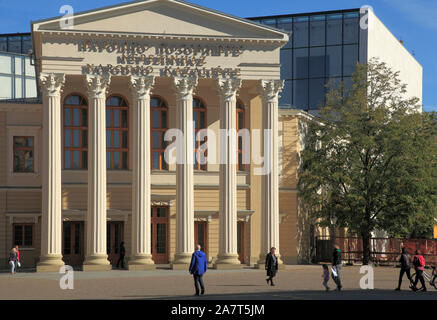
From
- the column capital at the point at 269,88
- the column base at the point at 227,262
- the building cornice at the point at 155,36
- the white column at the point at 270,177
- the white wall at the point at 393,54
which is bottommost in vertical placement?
the column base at the point at 227,262

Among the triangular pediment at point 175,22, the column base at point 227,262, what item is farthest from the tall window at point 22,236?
the triangular pediment at point 175,22

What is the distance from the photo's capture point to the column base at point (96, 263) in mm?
47781

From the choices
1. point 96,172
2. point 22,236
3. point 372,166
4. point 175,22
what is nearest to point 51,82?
point 96,172

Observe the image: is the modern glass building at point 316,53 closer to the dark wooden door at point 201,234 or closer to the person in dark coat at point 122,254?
the dark wooden door at point 201,234

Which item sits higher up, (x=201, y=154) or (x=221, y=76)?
(x=221, y=76)

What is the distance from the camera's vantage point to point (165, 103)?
52.8 metres

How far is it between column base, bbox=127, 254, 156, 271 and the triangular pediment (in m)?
12.1

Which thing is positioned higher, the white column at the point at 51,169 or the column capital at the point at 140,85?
the column capital at the point at 140,85


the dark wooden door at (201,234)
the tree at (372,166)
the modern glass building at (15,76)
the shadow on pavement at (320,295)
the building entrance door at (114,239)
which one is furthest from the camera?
the modern glass building at (15,76)

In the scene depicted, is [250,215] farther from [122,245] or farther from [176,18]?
[176,18]

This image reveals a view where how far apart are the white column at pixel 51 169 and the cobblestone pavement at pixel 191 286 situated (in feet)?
8.78

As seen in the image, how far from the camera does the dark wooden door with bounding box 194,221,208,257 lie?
52938 millimetres
